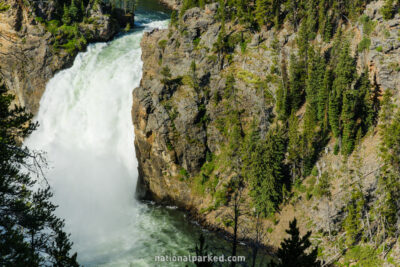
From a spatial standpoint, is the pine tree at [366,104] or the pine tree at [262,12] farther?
the pine tree at [262,12]

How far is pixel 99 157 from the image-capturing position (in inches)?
2101

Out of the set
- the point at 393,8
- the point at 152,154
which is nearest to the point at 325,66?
the point at 393,8

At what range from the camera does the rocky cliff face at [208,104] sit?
43500mm

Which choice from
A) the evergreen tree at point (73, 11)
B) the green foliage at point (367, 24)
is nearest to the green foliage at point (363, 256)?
the green foliage at point (367, 24)

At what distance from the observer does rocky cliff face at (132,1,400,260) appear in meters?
43.5

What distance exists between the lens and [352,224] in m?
37.0

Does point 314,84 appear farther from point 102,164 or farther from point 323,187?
point 102,164

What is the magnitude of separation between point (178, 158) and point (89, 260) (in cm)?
2079

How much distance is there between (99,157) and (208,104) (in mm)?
22166

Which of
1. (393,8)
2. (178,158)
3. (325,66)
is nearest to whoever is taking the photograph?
(393,8)

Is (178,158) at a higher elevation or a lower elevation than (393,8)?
lower

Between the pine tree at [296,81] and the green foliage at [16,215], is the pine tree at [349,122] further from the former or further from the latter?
the green foliage at [16,215]

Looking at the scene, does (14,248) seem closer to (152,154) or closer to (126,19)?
(152,154)

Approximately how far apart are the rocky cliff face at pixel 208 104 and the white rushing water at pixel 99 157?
15.1ft
